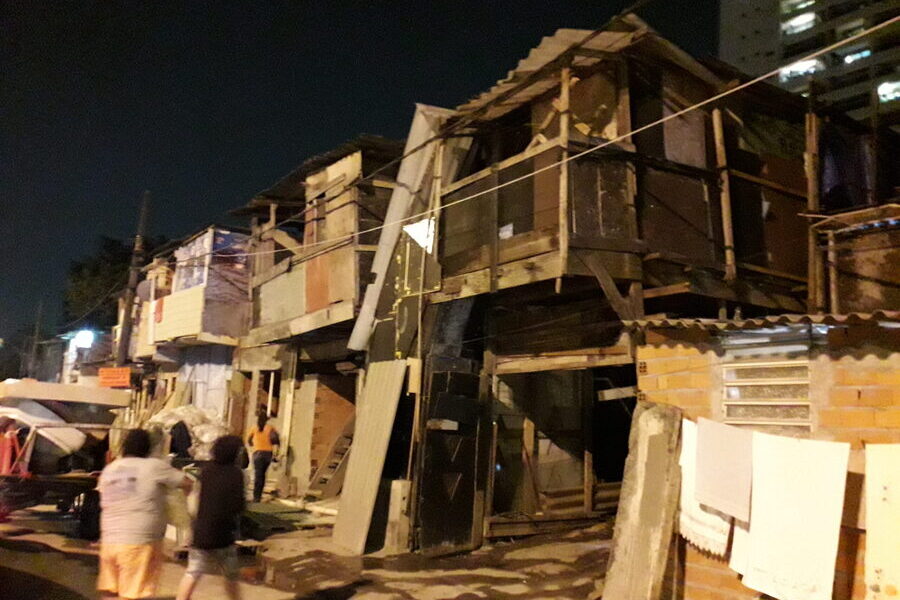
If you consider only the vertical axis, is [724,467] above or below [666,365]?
below

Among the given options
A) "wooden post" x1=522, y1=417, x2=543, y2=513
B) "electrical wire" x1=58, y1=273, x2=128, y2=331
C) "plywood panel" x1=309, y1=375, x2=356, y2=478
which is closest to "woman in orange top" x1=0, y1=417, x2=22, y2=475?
"plywood panel" x1=309, y1=375, x2=356, y2=478

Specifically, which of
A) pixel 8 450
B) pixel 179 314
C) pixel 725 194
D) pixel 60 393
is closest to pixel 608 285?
pixel 725 194

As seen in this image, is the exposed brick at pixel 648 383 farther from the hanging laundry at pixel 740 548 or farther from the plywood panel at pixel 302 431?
the plywood panel at pixel 302 431

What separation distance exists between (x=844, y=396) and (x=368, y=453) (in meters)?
6.93

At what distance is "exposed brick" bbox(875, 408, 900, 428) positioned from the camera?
16.6ft

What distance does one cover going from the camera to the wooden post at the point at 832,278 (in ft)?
29.9

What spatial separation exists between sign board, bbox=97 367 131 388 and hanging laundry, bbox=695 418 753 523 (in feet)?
61.0

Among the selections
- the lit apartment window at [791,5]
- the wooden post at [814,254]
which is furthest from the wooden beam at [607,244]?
the lit apartment window at [791,5]

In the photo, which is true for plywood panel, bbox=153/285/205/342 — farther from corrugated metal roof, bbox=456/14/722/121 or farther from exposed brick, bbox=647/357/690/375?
exposed brick, bbox=647/357/690/375

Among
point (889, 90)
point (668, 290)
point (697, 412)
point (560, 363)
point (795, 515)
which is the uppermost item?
point (889, 90)

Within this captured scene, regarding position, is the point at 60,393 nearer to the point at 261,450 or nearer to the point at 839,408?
the point at 261,450

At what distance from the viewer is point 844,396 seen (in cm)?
540

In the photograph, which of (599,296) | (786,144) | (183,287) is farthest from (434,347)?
(183,287)

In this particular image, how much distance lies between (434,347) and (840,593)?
642cm
